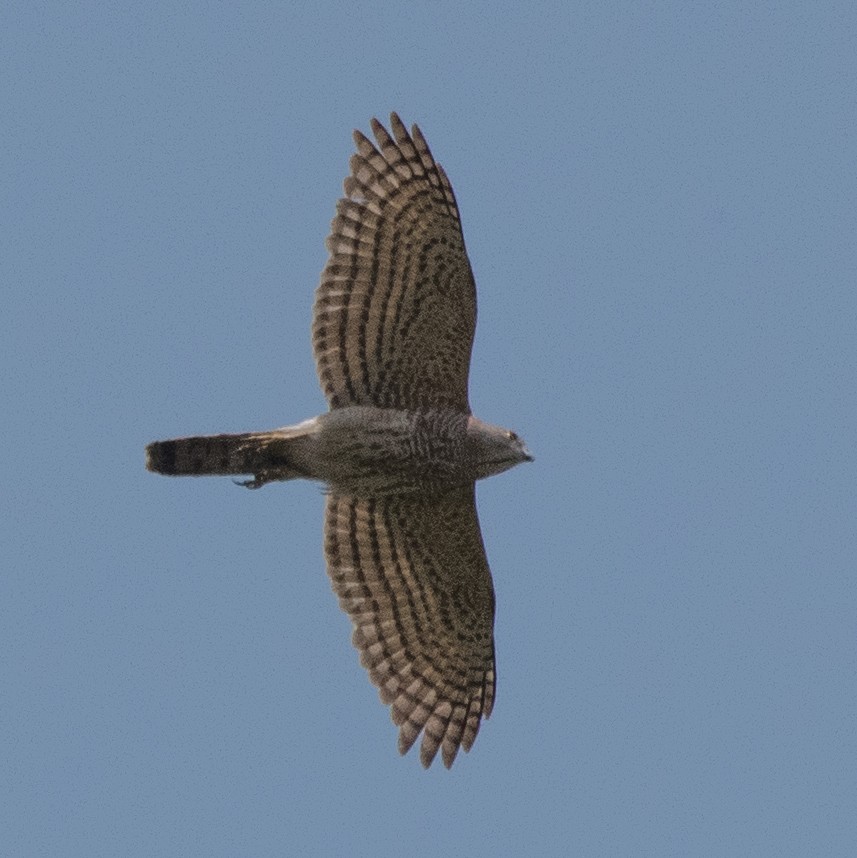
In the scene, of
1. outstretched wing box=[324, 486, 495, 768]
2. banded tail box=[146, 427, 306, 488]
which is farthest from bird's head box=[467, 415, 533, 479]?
banded tail box=[146, 427, 306, 488]

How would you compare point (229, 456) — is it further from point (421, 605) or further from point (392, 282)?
point (421, 605)

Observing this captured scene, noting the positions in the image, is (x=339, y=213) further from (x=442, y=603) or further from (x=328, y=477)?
(x=442, y=603)

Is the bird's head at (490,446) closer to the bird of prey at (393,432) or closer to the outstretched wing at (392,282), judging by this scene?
the bird of prey at (393,432)

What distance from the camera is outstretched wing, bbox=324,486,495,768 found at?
17.1m

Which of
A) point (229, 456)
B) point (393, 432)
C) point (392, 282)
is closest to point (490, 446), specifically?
point (393, 432)

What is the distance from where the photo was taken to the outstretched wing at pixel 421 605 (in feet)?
56.0

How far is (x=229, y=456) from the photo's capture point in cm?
1636

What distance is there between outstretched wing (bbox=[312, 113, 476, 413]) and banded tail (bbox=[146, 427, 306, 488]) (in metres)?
0.55

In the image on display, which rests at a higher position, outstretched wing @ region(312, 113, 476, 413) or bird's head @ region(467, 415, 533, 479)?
outstretched wing @ region(312, 113, 476, 413)

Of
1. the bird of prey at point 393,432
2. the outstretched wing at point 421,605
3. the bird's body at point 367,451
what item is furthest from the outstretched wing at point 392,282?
the outstretched wing at point 421,605

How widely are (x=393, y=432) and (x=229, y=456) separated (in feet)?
4.16

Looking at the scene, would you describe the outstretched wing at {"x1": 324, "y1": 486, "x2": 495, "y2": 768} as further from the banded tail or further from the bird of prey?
the banded tail

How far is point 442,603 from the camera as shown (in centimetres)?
1731

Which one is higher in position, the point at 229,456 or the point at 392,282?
the point at 392,282
